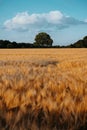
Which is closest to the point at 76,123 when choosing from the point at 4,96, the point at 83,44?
the point at 4,96

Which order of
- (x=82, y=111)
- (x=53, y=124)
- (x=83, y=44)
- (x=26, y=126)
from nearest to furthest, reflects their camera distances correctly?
(x=26, y=126) < (x=53, y=124) < (x=82, y=111) < (x=83, y=44)

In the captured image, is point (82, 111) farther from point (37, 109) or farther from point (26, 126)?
point (26, 126)

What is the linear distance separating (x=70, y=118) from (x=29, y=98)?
0.73 meters

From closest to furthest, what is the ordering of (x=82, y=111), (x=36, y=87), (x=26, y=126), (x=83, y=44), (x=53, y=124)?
(x=26, y=126)
(x=53, y=124)
(x=82, y=111)
(x=36, y=87)
(x=83, y=44)

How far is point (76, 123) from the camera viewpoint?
128 inches

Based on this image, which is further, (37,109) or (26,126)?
(37,109)

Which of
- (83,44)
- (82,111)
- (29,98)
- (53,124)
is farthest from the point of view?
(83,44)

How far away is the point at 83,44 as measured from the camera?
258 ft

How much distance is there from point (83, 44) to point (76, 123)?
76240 mm

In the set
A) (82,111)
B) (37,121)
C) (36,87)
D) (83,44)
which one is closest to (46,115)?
(37,121)

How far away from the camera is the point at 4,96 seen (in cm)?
398

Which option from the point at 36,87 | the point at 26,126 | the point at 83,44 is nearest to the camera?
the point at 26,126

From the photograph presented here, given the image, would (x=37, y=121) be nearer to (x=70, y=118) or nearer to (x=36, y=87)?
(x=70, y=118)

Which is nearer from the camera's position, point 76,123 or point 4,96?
point 76,123
